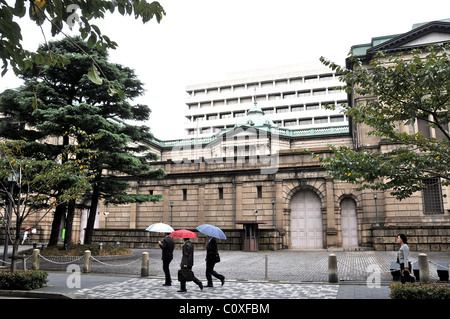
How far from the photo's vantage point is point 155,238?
30125mm

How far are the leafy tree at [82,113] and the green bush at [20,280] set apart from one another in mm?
9875

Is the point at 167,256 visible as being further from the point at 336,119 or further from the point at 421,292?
the point at 336,119

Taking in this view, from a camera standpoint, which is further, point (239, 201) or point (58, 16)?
point (239, 201)

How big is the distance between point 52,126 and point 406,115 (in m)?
18.1

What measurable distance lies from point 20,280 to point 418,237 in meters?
22.8

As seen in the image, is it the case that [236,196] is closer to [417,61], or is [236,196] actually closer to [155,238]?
[155,238]

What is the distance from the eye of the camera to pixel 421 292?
8.88 meters

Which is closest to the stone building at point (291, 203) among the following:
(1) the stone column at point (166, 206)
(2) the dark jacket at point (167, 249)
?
(1) the stone column at point (166, 206)

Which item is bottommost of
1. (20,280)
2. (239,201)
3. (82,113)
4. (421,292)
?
(20,280)

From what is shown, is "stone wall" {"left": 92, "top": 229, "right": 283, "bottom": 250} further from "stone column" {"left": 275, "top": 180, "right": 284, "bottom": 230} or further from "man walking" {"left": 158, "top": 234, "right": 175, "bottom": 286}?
"man walking" {"left": 158, "top": 234, "right": 175, "bottom": 286}

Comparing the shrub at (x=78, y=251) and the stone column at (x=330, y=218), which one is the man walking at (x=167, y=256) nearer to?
the shrub at (x=78, y=251)

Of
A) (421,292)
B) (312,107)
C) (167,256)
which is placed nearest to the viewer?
(421,292)

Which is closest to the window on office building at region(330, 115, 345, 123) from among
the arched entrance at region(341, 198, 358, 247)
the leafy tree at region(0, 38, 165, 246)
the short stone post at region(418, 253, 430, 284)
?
the arched entrance at region(341, 198, 358, 247)

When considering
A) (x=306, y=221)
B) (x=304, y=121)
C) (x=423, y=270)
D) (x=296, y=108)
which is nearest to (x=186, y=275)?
(x=423, y=270)
